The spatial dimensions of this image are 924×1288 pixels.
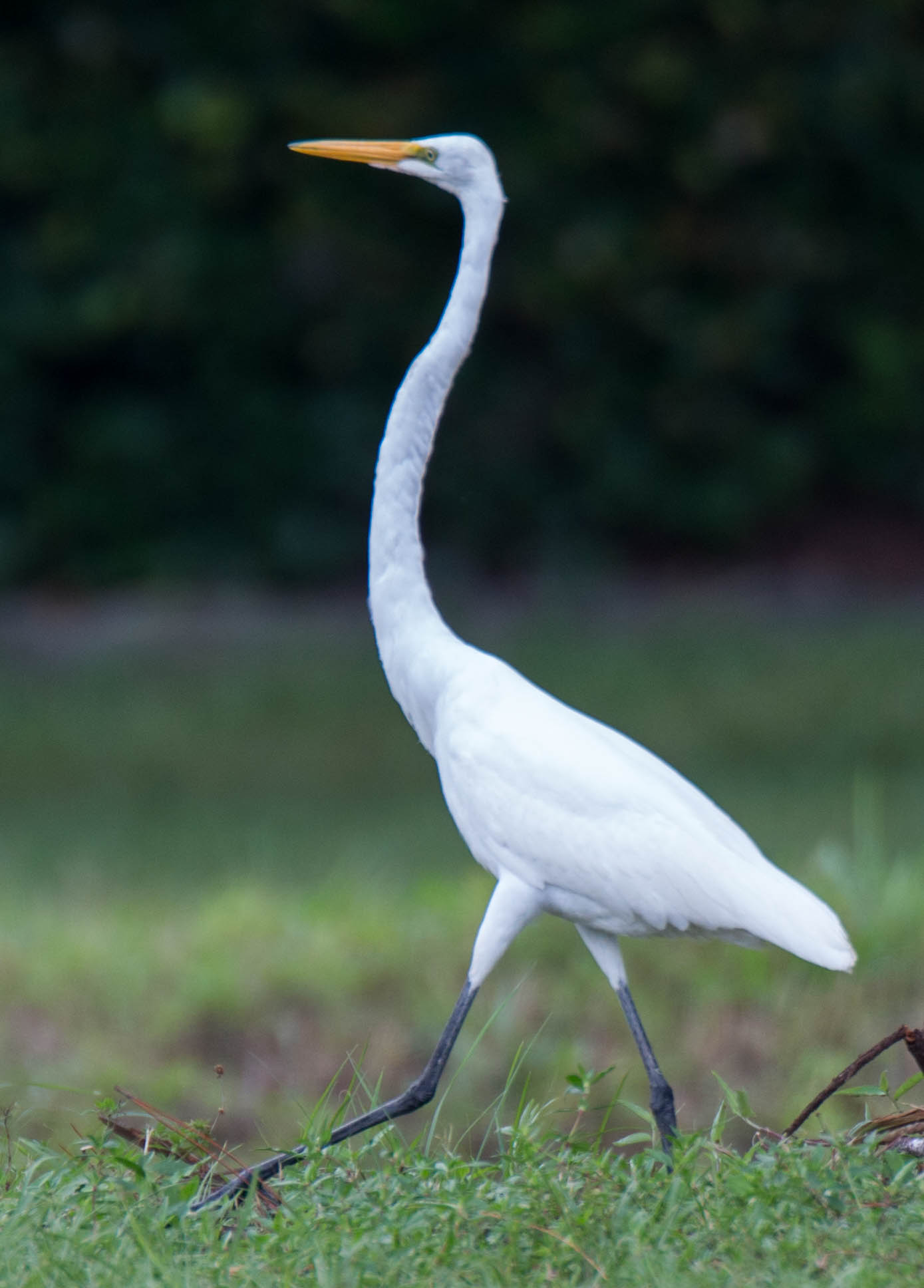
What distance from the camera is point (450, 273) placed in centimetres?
1003

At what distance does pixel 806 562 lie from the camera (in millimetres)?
10641

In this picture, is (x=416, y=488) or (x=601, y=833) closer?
(x=601, y=833)

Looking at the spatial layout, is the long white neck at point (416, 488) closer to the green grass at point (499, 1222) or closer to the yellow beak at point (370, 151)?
the yellow beak at point (370, 151)

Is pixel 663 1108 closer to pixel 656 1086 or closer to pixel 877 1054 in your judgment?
pixel 656 1086

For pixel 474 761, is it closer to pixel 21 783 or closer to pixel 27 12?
pixel 21 783

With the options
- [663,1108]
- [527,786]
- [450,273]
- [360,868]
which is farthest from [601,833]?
[450,273]

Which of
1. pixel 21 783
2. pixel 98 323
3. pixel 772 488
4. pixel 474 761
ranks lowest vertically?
pixel 21 783

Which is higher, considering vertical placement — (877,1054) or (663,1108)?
(877,1054)

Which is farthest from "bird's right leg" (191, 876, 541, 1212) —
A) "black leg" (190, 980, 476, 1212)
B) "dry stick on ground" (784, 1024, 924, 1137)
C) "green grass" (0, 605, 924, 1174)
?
"dry stick on ground" (784, 1024, 924, 1137)

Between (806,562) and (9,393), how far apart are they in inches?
200

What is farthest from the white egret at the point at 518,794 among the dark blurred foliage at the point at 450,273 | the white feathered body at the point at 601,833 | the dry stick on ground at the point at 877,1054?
the dark blurred foliage at the point at 450,273

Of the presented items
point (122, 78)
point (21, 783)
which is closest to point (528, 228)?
point (122, 78)

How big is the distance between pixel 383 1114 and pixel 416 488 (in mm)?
932

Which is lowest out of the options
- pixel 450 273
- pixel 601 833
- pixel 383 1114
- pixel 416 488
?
pixel 383 1114
